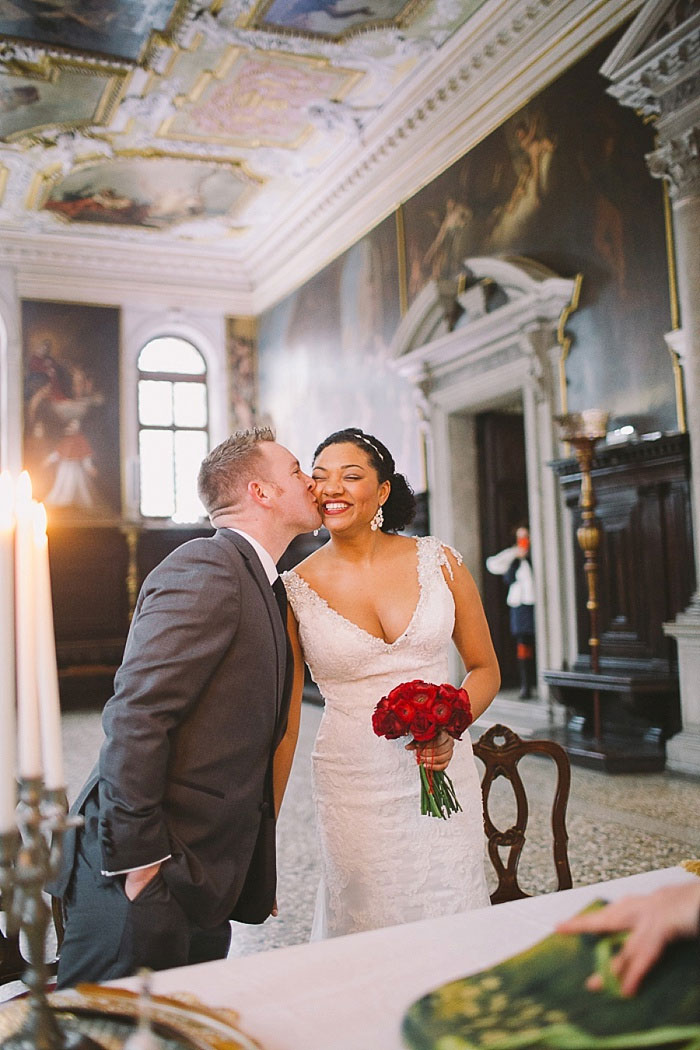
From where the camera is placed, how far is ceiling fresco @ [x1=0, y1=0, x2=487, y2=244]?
10.5 metres

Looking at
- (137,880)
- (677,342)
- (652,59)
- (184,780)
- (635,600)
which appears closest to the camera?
(137,880)

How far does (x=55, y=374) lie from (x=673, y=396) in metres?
12.2

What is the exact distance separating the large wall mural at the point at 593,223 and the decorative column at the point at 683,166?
0.40 meters

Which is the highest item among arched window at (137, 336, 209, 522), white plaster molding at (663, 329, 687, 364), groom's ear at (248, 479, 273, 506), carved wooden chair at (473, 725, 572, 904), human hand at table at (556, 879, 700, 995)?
arched window at (137, 336, 209, 522)

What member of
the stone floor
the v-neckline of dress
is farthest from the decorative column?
the v-neckline of dress

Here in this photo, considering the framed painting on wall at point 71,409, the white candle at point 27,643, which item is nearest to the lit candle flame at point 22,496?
the white candle at point 27,643

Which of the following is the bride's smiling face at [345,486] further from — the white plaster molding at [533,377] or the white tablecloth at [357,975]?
the white plaster molding at [533,377]

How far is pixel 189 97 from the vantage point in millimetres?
12367

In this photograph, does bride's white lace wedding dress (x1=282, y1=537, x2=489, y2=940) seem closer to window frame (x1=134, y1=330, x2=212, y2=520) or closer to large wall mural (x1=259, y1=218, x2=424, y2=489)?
large wall mural (x1=259, y1=218, x2=424, y2=489)

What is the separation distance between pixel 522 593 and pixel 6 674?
9.76 metres

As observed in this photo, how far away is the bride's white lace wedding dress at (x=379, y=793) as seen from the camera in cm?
296

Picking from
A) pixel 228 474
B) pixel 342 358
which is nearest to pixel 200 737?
pixel 228 474

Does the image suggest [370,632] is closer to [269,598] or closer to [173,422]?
[269,598]

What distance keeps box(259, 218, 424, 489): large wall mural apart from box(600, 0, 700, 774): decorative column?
17.6 ft
